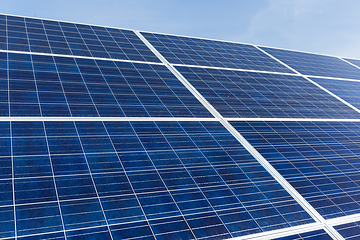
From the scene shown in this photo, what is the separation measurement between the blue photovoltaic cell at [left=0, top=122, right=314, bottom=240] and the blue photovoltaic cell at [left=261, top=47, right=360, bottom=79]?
17180 millimetres

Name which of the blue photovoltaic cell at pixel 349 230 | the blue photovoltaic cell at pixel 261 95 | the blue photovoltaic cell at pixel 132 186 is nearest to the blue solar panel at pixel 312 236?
the blue photovoltaic cell at pixel 132 186

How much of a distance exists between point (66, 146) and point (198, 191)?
15.4 feet

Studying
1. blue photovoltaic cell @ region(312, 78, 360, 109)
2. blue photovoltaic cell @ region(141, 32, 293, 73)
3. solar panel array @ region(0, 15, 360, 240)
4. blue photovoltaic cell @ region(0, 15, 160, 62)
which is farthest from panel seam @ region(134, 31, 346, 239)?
blue photovoltaic cell @ region(312, 78, 360, 109)

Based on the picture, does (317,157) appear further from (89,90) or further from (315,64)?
(315,64)

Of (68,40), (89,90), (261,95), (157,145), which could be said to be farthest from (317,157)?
(68,40)

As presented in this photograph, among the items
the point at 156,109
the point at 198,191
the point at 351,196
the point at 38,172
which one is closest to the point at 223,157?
the point at 198,191

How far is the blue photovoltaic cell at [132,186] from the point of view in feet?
32.0

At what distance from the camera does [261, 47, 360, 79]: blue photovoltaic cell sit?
97.8 feet

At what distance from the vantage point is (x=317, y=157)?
16.5 meters

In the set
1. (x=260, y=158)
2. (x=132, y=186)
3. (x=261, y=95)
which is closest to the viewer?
(x=132, y=186)

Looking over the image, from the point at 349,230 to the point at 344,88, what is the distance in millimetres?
17708

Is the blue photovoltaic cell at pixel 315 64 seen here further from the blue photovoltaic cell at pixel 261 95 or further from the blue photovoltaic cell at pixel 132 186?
the blue photovoltaic cell at pixel 132 186

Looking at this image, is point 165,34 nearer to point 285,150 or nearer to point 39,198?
point 285,150

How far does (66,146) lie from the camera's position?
A: 1240 cm
